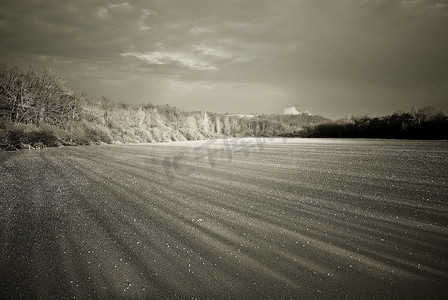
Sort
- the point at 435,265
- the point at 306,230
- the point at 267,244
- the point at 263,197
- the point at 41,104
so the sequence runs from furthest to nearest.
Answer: the point at 41,104 → the point at 263,197 → the point at 306,230 → the point at 267,244 → the point at 435,265

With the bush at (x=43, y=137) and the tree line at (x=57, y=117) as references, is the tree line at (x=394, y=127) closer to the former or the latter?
the tree line at (x=57, y=117)

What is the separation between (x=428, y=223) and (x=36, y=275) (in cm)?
620

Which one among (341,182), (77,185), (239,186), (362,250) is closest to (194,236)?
(362,250)

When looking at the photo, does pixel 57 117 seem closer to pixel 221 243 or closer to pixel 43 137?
pixel 43 137

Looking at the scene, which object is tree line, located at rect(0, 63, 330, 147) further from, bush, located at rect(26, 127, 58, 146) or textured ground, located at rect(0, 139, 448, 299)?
textured ground, located at rect(0, 139, 448, 299)

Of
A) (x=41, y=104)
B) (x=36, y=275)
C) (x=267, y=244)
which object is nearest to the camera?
(x=36, y=275)

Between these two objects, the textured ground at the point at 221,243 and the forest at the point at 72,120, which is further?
the forest at the point at 72,120

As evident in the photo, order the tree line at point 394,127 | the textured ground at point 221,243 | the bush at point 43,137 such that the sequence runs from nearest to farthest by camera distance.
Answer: the textured ground at point 221,243, the bush at point 43,137, the tree line at point 394,127

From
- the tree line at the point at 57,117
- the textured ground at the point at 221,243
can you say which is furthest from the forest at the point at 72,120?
the textured ground at the point at 221,243

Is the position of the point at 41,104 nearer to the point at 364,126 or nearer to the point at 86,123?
the point at 86,123

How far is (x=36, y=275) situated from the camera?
299 centimetres

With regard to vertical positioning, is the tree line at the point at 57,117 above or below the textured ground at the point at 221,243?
above

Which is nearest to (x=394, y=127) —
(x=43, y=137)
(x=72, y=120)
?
(x=72, y=120)

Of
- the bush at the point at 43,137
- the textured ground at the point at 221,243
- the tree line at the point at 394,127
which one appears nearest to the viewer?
the textured ground at the point at 221,243
